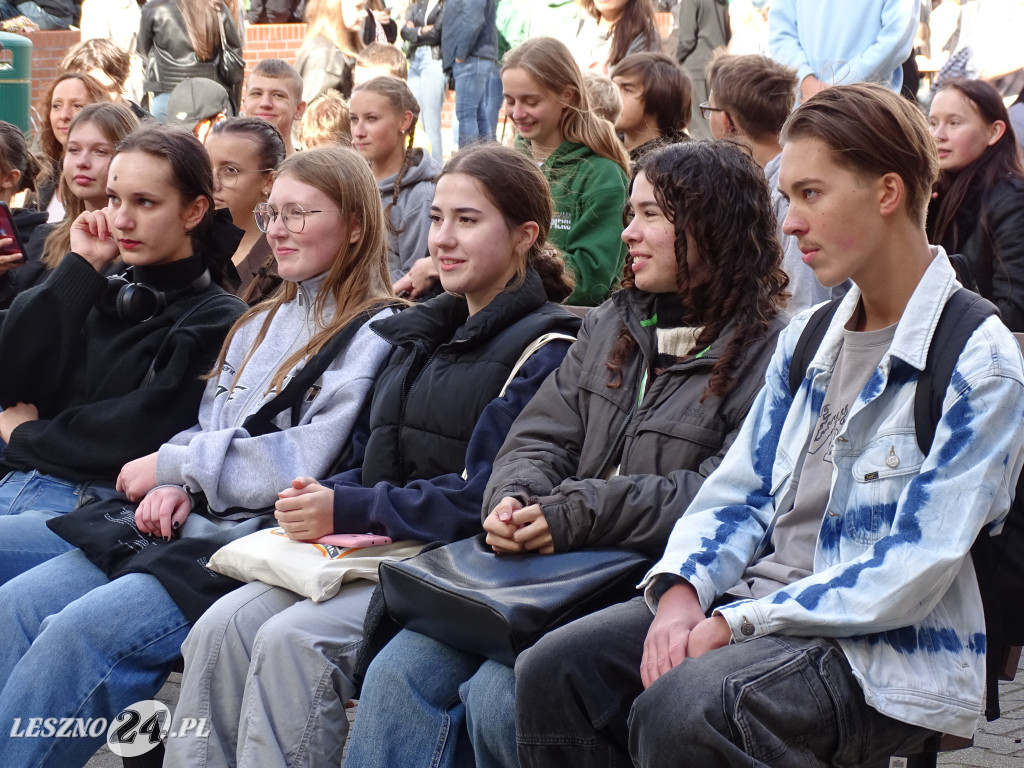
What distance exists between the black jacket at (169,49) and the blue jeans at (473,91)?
6.45 feet

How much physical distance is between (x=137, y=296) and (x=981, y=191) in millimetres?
3540

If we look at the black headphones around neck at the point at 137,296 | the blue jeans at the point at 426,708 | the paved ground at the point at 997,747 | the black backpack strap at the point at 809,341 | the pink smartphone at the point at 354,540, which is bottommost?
the paved ground at the point at 997,747

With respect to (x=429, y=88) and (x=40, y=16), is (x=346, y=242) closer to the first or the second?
(x=429, y=88)

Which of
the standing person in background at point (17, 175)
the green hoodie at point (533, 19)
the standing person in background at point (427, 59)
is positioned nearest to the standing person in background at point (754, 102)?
the standing person in background at point (17, 175)

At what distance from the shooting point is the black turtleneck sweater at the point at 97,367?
383 centimetres

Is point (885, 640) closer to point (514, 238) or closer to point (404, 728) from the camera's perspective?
point (404, 728)

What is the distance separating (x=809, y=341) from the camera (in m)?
2.63

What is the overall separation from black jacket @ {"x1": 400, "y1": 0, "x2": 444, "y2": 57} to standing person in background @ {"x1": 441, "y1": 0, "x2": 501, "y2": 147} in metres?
0.16

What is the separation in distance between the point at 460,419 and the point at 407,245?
235 centimetres

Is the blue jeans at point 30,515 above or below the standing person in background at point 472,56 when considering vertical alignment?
below

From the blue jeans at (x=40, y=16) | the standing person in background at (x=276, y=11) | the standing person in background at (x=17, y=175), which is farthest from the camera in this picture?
the standing person in background at (x=276, y=11)

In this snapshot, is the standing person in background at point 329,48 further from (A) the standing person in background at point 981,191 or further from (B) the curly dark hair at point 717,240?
(B) the curly dark hair at point 717,240

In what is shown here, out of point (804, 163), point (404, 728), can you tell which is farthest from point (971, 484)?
point (404, 728)

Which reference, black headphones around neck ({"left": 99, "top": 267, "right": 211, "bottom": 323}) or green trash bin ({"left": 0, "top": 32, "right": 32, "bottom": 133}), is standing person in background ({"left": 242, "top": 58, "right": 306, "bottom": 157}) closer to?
black headphones around neck ({"left": 99, "top": 267, "right": 211, "bottom": 323})
